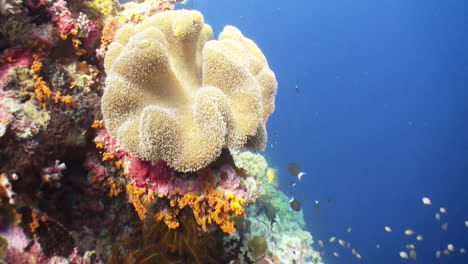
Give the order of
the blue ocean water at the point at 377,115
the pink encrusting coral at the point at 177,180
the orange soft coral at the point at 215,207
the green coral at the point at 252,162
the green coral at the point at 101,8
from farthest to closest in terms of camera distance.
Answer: the blue ocean water at the point at 377,115
the green coral at the point at 252,162
the green coral at the point at 101,8
the pink encrusting coral at the point at 177,180
the orange soft coral at the point at 215,207

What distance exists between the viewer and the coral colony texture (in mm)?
2084

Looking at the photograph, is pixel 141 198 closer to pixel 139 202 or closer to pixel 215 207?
pixel 139 202

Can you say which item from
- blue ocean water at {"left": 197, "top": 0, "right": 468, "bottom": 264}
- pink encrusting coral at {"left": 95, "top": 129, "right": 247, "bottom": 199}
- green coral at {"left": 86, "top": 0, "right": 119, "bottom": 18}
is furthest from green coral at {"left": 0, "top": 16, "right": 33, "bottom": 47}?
blue ocean water at {"left": 197, "top": 0, "right": 468, "bottom": 264}

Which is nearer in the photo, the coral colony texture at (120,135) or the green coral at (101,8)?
the coral colony texture at (120,135)

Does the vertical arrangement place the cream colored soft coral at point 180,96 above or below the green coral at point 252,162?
above

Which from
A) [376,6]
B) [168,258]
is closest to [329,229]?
[168,258]

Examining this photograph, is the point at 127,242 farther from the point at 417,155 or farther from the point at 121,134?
the point at 417,155

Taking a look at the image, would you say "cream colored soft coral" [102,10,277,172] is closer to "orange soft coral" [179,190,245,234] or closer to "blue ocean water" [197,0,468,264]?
"orange soft coral" [179,190,245,234]

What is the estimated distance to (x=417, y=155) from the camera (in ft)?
194

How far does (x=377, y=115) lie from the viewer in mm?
64500

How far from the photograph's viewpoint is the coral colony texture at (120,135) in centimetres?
208

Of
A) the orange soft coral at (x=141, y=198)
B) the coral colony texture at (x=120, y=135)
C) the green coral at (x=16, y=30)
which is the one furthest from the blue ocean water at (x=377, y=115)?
the green coral at (x=16, y=30)

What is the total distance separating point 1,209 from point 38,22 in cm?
167

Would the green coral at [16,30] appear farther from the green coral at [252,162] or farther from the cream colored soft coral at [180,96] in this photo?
the green coral at [252,162]
